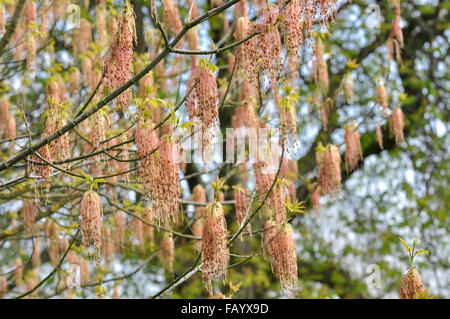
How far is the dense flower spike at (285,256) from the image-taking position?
2.70 metres

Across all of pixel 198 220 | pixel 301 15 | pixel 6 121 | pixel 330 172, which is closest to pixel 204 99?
pixel 301 15

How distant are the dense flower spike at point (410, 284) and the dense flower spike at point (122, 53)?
74.5 inches

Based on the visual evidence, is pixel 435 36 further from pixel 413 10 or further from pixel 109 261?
pixel 109 261

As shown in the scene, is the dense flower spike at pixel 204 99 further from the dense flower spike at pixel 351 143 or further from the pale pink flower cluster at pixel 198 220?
the dense flower spike at pixel 351 143

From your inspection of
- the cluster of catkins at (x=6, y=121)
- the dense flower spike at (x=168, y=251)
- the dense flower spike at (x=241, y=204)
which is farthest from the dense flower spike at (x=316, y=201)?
the cluster of catkins at (x=6, y=121)

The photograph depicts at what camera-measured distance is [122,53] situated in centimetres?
231

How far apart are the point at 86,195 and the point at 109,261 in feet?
9.20

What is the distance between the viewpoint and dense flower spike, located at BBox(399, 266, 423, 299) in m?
2.76

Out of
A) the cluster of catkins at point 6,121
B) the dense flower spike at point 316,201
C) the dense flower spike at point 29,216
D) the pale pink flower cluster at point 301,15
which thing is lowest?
the dense flower spike at point 29,216

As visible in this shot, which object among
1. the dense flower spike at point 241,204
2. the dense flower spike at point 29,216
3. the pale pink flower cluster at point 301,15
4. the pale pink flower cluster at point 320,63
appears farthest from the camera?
the pale pink flower cluster at point 320,63

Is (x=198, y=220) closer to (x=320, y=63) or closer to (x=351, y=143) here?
(x=351, y=143)

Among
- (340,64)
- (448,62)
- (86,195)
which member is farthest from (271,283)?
(86,195)

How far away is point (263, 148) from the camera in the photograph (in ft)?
10.6
